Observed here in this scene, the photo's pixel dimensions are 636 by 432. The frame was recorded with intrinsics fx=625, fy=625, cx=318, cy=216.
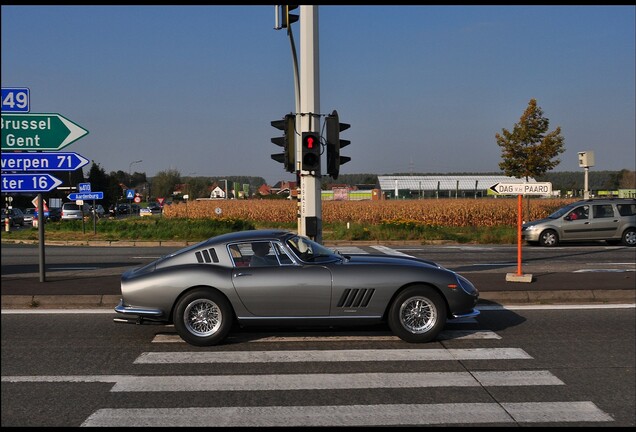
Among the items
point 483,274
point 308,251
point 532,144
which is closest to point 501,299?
point 483,274

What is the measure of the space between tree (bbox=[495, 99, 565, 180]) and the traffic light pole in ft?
68.2

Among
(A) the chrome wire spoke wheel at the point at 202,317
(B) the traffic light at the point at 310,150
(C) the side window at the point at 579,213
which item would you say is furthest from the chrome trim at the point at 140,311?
(C) the side window at the point at 579,213

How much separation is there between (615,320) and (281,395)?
5.36m

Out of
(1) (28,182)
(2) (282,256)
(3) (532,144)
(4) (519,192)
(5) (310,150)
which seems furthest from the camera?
(3) (532,144)

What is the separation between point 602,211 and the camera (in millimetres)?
21609

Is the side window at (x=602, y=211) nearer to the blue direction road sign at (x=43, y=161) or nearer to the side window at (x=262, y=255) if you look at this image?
the side window at (x=262, y=255)

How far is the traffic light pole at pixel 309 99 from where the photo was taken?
11.6 meters

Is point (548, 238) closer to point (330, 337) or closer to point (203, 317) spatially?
point (330, 337)

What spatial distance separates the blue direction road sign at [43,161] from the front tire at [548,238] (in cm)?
Result: 1640

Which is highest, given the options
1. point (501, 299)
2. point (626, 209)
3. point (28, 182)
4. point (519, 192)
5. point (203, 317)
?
point (28, 182)

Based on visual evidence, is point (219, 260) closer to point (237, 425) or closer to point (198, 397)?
point (198, 397)

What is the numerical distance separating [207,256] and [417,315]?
264 centimetres

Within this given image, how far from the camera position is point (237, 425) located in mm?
4789

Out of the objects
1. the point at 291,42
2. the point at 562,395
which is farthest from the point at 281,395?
the point at 291,42
